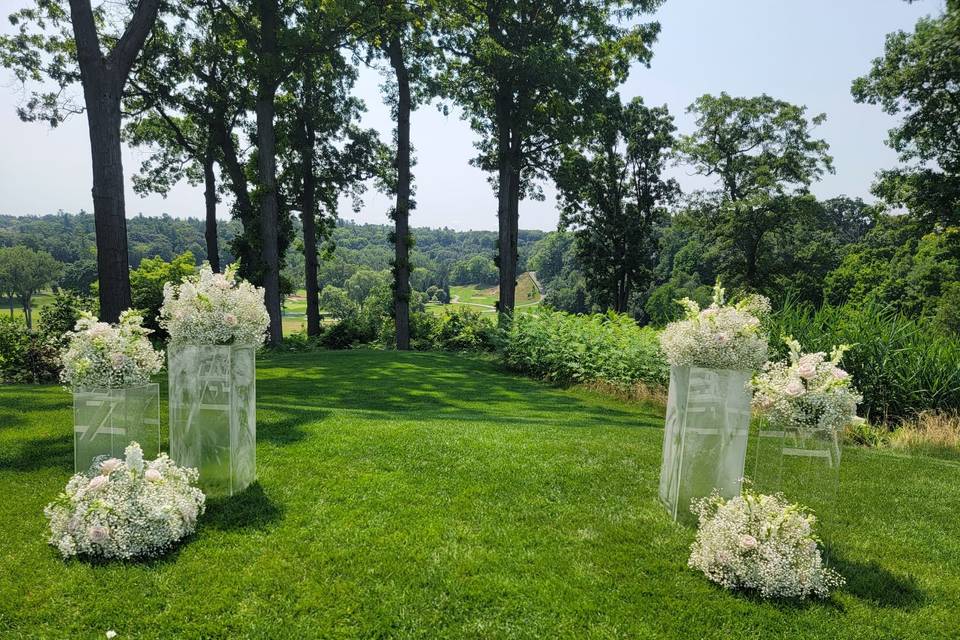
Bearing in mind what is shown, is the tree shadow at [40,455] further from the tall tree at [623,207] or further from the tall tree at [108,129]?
the tall tree at [623,207]

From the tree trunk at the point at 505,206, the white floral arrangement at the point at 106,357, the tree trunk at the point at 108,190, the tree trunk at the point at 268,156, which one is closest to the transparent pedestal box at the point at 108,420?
the white floral arrangement at the point at 106,357

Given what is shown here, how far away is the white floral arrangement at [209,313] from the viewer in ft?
15.3

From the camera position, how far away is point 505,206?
21547 millimetres

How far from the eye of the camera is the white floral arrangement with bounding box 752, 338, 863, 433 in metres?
4.08

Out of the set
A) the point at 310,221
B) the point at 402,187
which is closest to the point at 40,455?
the point at 402,187

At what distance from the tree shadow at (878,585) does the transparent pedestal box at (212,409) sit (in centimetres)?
502

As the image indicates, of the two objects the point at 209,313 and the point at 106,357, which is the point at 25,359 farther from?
the point at 209,313

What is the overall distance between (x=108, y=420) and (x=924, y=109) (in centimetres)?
2830

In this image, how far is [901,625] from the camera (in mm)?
3477

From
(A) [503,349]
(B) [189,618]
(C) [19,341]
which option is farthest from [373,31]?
(B) [189,618]

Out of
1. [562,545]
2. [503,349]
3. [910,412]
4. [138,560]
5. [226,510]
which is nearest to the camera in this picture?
[138,560]

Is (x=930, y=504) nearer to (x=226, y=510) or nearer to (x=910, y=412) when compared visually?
(x=910, y=412)

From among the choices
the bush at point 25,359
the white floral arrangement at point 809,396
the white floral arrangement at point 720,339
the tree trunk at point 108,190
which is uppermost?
the tree trunk at point 108,190

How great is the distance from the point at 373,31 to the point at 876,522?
62.6 ft
